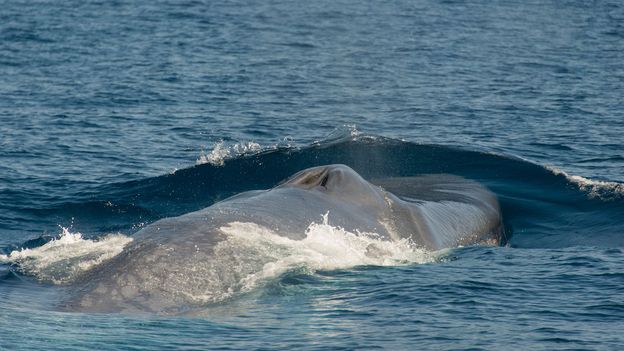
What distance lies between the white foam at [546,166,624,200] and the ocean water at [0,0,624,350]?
0.25 ft

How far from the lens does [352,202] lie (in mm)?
21953

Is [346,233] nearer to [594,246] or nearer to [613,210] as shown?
[594,246]

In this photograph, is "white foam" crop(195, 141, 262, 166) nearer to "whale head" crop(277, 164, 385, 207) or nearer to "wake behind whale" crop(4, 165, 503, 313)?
"wake behind whale" crop(4, 165, 503, 313)

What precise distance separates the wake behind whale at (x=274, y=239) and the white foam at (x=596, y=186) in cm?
396

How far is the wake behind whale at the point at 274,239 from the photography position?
17.3 metres

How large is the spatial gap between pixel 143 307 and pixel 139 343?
4.55 ft

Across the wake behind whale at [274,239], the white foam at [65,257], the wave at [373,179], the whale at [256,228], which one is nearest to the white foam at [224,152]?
the wave at [373,179]

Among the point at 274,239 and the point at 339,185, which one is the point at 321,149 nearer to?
the point at 339,185

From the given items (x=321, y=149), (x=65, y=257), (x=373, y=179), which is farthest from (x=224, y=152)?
(x=65, y=257)

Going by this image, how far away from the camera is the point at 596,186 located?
29078 mm

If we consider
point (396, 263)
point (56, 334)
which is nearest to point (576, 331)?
point (396, 263)

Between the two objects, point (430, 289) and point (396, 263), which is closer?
point (430, 289)

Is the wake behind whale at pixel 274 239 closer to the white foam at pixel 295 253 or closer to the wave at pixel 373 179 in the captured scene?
the white foam at pixel 295 253

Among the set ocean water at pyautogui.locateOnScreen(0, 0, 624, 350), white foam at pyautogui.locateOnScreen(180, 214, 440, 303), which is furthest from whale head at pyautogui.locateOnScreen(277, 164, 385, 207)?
ocean water at pyautogui.locateOnScreen(0, 0, 624, 350)
